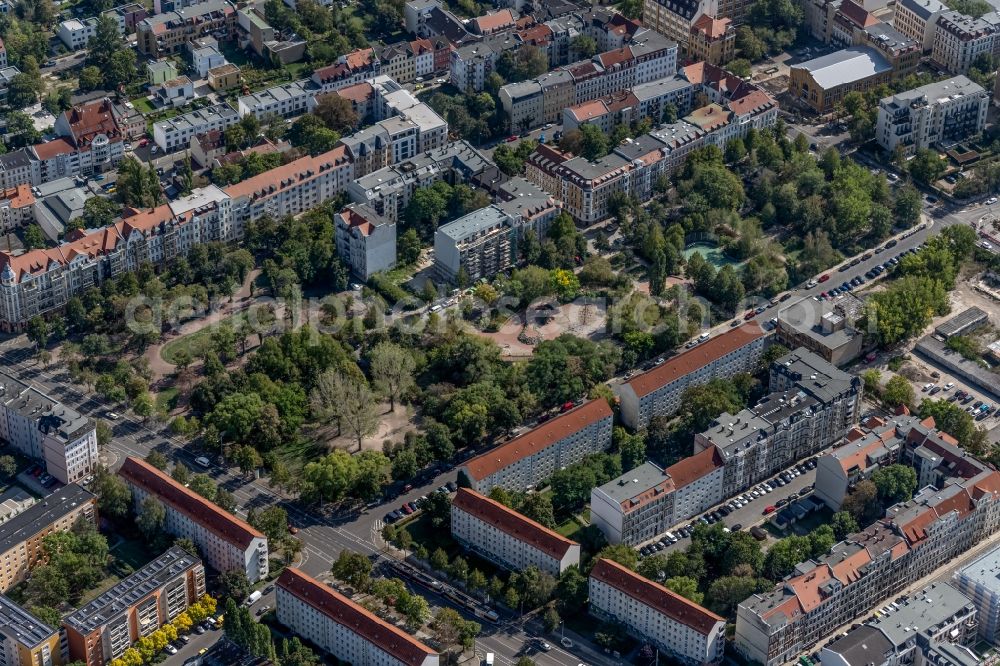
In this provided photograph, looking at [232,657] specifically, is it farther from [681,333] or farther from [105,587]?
[681,333]

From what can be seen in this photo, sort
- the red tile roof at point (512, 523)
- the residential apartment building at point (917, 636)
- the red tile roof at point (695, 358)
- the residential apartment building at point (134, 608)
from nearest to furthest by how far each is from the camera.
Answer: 1. the residential apartment building at point (917, 636)
2. the residential apartment building at point (134, 608)
3. the red tile roof at point (512, 523)
4. the red tile roof at point (695, 358)

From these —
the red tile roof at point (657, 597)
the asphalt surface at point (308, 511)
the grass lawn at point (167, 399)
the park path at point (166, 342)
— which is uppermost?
the red tile roof at point (657, 597)

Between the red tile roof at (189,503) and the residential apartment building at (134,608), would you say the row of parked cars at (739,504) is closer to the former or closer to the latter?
the red tile roof at (189,503)

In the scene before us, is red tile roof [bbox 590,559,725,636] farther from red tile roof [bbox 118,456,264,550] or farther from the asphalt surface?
red tile roof [bbox 118,456,264,550]

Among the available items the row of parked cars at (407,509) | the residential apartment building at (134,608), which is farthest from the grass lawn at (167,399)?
the row of parked cars at (407,509)

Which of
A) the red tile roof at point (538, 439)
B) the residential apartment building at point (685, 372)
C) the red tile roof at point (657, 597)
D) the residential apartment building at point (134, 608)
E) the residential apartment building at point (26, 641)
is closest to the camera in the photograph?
the residential apartment building at point (26, 641)

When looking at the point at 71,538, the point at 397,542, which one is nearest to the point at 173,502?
the point at 71,538
